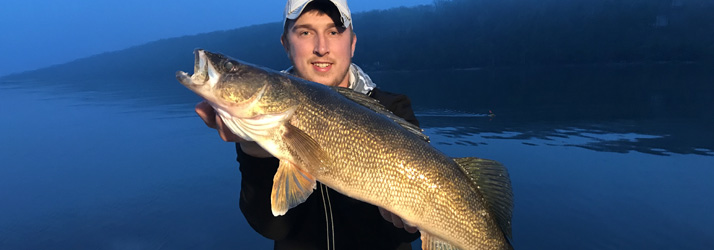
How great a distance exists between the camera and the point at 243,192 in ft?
10.3

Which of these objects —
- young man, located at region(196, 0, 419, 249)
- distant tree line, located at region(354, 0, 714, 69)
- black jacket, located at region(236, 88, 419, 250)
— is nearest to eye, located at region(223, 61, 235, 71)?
young man, located at region(196, 0, 419, 249)

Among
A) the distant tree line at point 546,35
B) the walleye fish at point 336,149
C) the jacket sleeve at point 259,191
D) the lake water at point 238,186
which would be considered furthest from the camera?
the distant tree line at point 546,35

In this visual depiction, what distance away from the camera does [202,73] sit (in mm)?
2570

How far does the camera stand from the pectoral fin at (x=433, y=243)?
2.78 m

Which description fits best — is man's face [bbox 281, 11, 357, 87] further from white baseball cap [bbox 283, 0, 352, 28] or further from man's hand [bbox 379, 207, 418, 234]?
man's hand [bbox 379, 207, 418, 234]

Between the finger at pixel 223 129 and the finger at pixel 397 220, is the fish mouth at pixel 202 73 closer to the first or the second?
the finger at pixel 223 129

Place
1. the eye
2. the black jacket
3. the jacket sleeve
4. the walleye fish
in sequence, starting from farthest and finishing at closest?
the black jacket < the jacket sleeve < the eye < the walleye fish

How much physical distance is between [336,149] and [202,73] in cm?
105

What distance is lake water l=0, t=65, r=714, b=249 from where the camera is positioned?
9.16 meters

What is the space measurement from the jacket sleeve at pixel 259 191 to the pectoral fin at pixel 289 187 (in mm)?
460

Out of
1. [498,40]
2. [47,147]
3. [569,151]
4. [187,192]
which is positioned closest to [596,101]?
[569,151]

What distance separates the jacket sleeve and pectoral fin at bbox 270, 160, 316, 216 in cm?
46

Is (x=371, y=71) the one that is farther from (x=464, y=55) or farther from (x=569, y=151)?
(x=569, y=151)

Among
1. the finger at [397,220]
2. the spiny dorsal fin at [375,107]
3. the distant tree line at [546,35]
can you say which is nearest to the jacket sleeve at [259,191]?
the spiny dorsal fin at [375,107]
